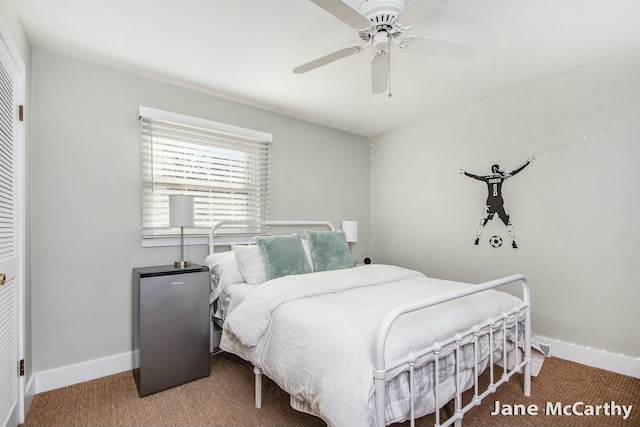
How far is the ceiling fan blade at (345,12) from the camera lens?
1.47 m

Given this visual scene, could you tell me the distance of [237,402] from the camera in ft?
6.91

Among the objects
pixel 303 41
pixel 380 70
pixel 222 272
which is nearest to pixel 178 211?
pixel 222 272

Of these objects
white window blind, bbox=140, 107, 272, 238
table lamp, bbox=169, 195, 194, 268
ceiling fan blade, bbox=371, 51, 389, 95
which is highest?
ceiling fan blade, bbox=371, 51, 389, 95

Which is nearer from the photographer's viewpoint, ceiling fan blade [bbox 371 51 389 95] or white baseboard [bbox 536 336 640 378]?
ceiling fan blade [bbox 371 51 389 95]

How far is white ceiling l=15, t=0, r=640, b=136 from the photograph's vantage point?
1.91 meters

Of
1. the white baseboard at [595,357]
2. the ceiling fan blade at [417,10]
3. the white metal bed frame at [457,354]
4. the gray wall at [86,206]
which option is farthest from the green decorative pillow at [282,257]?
the white baseboard at [595,357]

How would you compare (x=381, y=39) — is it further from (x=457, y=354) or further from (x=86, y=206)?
(x=86, y=206)

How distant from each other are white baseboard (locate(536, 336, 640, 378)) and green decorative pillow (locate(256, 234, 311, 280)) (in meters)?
2.25

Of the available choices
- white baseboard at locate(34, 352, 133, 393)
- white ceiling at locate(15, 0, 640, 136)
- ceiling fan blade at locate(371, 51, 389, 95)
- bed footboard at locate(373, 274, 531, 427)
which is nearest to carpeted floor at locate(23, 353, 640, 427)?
white baseboard at locate(34, 352, 133, 393)

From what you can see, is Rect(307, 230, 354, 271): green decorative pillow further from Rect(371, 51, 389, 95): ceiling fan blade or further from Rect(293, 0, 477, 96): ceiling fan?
Rect(293, 0, 477, 96): ceiling fan

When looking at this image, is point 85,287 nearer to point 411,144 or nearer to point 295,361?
point 295,361

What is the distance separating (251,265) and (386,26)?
1.95 m

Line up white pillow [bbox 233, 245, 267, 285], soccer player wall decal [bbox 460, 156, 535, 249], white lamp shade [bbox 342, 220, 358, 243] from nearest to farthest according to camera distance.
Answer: white pillow [bbox 233, 245, 267, 285]
soccer player wall decal [bbox 460, 156, 535, 249]
white lamp shade [bbox 342, 220, 358, 243]

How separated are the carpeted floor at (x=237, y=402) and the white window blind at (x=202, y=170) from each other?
121 centimetres
